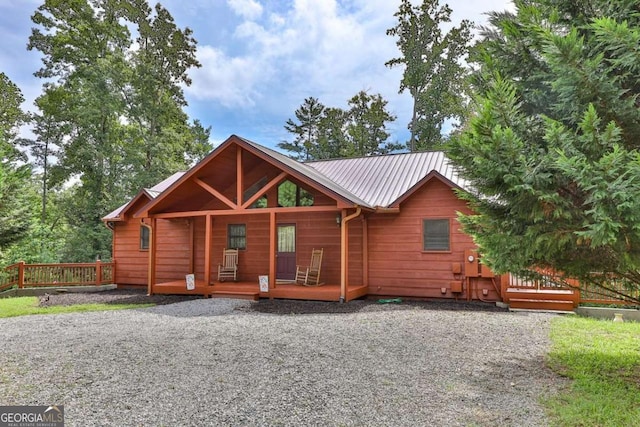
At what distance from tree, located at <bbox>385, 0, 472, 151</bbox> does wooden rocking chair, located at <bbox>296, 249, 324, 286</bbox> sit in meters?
14.4

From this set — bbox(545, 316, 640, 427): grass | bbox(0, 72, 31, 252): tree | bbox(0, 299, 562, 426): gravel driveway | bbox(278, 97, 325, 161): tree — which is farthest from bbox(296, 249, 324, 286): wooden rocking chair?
bbox(278, 97, 325, 161): tree

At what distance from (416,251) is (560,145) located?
6494 millimetres

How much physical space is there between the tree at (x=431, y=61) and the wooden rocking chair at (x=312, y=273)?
1441cm

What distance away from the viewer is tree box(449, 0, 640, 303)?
291 cm

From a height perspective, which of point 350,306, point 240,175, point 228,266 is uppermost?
point 240,175

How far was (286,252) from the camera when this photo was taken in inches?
436

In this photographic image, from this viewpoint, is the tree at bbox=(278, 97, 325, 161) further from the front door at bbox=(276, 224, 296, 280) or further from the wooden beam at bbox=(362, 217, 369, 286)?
the wooden beam at bbox=(362, 217, 369, 286)

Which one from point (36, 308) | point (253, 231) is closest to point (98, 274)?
point (36, 308)

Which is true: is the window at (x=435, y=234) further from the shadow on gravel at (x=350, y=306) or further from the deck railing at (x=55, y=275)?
the deck railing at (x=55, y=275)

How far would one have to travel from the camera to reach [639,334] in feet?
19.0

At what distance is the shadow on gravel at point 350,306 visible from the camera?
25.8 ft

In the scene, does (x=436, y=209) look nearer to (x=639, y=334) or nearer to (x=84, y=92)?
(x=639, y=334)

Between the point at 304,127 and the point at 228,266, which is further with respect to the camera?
the point at 304,127

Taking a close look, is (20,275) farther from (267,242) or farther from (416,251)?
(416,251)
